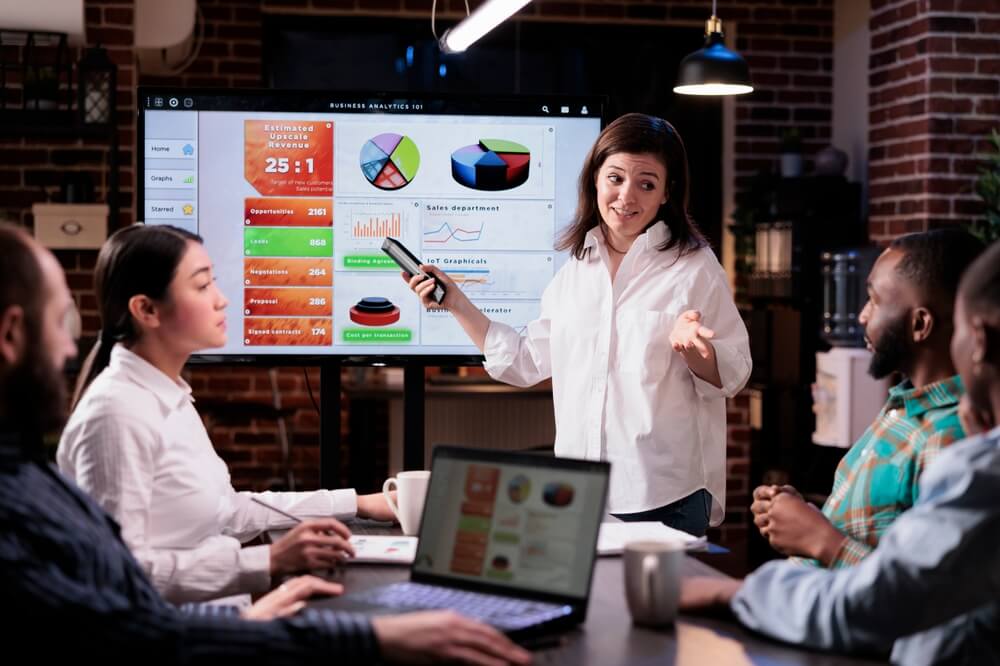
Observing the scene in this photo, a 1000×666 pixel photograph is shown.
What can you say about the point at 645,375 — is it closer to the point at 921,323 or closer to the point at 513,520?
the point at 921,323

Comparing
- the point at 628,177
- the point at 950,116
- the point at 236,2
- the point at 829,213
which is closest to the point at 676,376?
the point at 628,177

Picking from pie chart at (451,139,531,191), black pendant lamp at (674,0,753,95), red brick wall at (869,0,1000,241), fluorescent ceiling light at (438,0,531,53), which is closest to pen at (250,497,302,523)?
pie chart at (451,139,531,191)

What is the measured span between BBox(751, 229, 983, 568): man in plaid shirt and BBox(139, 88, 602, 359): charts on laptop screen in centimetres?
117

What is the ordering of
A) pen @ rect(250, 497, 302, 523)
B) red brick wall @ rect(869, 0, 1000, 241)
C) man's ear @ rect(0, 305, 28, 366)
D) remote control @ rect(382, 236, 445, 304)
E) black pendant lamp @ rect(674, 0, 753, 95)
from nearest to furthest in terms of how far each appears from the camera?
1. man's ear @ rect(0, 305, 28, 366)
2. pen @ rect(250, 497, 302, 523)
3. remote control @ rect(382, 236, 445, 304)
4. black pendant lamp @ rect(674, 0, 753, 95)
5. red brick wall @ rect(869, 0, 1000, 241)

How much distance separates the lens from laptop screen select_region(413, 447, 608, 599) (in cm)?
153

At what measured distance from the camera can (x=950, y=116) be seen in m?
4.93

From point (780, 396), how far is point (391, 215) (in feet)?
10.4

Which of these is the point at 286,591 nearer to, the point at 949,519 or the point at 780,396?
the point at 949,519

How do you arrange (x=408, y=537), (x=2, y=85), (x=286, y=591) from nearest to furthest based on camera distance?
(x=286, y=591) → (x=408, y=537) → (x=2, y=85)

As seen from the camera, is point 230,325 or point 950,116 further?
point 950,116

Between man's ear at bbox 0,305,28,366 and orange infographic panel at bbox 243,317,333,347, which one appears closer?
man's ear at bbox 0,305,28,366

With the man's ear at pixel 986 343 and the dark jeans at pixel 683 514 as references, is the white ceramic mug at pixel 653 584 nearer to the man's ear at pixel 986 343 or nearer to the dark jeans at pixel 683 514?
the man's ear at pixel 986 343

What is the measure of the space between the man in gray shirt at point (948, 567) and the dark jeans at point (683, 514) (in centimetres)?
110

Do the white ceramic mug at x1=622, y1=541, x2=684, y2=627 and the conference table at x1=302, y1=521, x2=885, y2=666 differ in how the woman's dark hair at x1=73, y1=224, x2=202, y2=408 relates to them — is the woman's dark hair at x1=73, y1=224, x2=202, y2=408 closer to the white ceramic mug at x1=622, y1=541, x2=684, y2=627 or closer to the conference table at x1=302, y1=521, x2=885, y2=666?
the conference table at x1=302, y1=521, x2=885, y2=666
